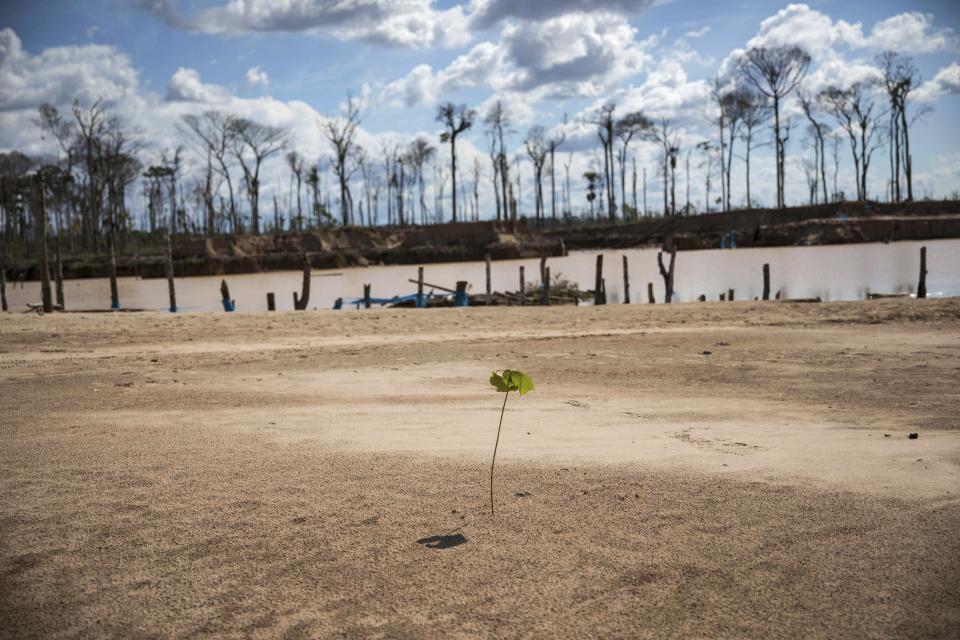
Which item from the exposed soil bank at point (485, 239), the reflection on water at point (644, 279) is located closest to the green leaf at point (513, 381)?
the reflection on water at point (644, 279)

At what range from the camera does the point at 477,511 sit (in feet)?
11.9

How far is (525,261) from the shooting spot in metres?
59.9

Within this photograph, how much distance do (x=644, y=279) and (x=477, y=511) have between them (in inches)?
1474

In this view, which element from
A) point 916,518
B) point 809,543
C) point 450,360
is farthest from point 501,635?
point 450,360

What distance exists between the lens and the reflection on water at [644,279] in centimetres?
3127

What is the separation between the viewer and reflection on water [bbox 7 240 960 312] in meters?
31.3

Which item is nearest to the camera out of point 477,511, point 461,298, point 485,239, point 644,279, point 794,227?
point 477,511

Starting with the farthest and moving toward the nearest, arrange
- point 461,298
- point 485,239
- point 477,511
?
point 485,239
point 461,298
point 477,511

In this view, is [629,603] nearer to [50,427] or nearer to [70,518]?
[70,518]

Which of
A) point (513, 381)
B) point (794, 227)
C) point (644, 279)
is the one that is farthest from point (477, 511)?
point (794, 227)

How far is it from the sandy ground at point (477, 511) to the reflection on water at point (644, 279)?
23599 millimetres

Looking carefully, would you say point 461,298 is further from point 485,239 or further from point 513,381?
point 485,239

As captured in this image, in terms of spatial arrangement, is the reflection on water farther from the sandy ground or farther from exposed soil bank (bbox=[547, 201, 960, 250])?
the sandy ground

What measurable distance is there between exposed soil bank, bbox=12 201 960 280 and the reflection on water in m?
2.25
